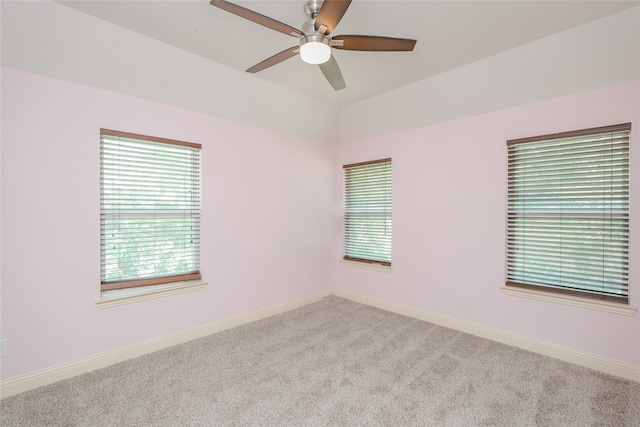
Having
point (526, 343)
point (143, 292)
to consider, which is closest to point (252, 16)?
point (143, 292)

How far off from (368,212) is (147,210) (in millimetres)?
2742

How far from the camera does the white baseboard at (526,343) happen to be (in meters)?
2.37

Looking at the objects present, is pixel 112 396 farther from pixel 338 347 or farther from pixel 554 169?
pixel 554 169

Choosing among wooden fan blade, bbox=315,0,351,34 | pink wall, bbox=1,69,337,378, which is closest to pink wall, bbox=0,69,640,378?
pink wall, bbox=1,69,337,378

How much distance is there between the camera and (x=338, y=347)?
285cm

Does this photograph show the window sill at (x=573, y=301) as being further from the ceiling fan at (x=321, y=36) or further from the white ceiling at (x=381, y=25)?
the ceiling fan at (x=321, y=36)

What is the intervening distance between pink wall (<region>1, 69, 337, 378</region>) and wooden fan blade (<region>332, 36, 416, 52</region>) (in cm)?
175

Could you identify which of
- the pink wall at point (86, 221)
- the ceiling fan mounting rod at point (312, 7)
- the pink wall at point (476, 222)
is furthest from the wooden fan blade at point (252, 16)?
the pink wall at point (476, 222)

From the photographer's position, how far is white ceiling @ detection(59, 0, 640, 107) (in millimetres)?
2131

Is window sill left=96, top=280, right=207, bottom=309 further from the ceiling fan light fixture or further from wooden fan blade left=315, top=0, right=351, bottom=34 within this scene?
wooden fan blade left=315, top=0, right=351, bottom=34

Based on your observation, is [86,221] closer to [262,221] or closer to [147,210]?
[147,210]

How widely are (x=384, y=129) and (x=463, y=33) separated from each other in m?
1.55

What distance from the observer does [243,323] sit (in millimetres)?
3449

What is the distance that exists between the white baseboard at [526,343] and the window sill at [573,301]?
39cm
